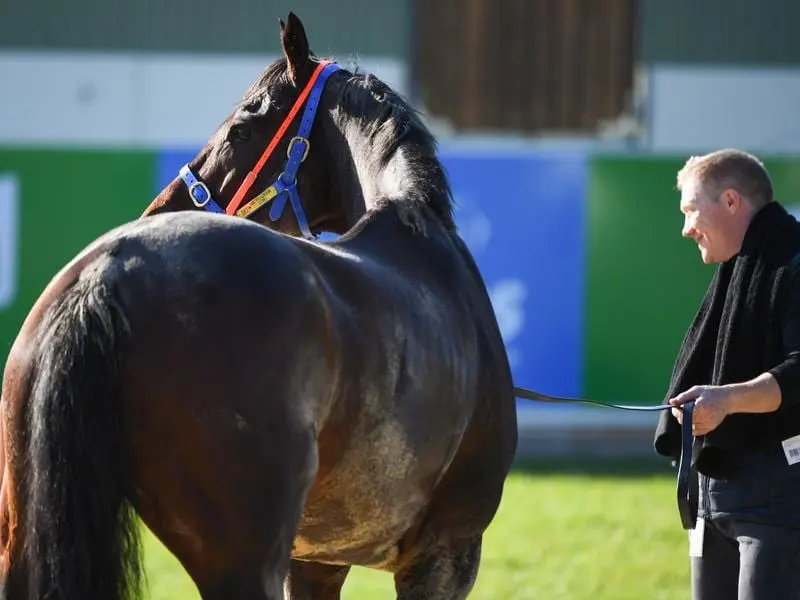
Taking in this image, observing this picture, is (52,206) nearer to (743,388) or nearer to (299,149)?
(299,149)

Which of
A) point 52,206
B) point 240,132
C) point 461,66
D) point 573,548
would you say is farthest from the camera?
point 461,66

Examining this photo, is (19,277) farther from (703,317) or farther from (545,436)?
(703,317)

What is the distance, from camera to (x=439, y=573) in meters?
3.30

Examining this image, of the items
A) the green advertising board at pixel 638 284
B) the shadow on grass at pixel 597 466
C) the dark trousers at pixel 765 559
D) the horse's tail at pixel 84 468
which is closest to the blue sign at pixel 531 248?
the green advertising board at pixel 638 284

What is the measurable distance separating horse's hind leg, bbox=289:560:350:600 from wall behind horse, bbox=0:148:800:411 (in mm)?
6300

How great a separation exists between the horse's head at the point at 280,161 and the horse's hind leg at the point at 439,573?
1.04 m

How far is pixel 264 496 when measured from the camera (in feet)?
7.87

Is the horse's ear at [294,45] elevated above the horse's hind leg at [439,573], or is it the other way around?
the horse's ear at [294,45]

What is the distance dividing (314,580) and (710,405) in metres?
1.19

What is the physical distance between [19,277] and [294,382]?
7803mm

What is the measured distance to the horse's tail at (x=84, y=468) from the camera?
233 centimetres

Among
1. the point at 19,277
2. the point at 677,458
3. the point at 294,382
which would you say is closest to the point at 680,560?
the point at 677,458

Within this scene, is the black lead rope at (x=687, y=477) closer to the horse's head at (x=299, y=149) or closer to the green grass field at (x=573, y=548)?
the horse's head at (x=299, y=149)

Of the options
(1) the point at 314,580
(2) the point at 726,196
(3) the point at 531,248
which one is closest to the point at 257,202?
(1) the point at 314,580
